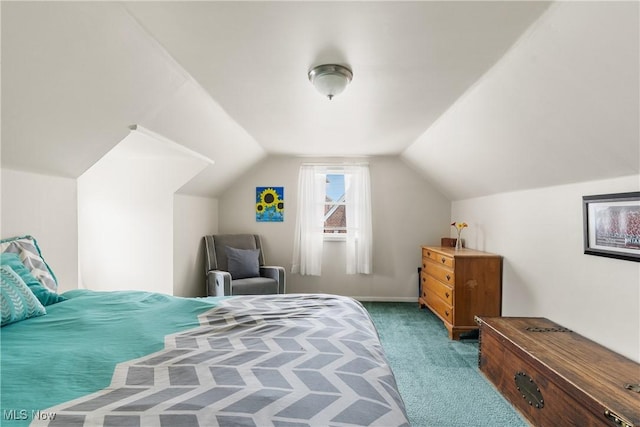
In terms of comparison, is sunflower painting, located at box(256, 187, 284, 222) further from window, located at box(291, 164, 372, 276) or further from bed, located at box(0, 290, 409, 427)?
bed, located at box(0, 290, 409, 427)

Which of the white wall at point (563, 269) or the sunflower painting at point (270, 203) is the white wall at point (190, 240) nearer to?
the sunflower painting at point (270, 203)

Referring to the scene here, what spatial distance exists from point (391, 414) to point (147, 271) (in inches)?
141

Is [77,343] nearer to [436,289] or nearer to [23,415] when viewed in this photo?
[23,415]

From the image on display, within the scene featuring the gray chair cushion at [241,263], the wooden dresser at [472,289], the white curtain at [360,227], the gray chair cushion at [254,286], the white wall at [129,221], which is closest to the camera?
the wooden dresser at [472,289]

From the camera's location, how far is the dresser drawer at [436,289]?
3434mm

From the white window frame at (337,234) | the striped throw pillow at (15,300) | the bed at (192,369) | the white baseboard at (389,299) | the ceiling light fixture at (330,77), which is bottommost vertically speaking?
the white baseboard at (389,299)

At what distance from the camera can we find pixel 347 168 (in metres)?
4.81

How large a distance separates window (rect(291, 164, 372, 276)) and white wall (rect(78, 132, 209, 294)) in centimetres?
170

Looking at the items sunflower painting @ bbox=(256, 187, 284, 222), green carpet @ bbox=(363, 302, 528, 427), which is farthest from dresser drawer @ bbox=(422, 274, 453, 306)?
sunflower painting @ bbox=(256, 187, 284, 222)

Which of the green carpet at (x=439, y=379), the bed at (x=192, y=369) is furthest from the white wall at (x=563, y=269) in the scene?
the bed at (x=192, y=369)

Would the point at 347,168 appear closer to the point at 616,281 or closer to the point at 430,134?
the point at 430,134

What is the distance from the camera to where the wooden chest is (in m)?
1.45

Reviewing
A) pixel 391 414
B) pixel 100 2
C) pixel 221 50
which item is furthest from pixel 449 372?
pixel 100 2

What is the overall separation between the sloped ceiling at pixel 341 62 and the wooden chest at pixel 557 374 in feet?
3.52
